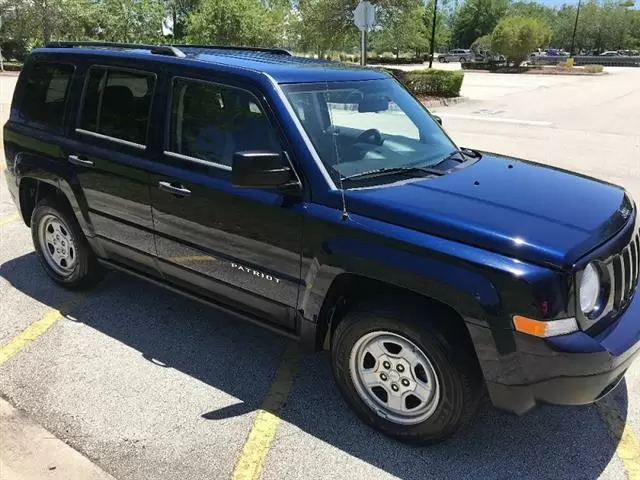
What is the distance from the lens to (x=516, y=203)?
2.94 m

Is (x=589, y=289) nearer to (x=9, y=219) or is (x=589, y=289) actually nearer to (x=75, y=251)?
(x=75, y=251)

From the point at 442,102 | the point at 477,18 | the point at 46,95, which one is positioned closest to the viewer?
the point at 46,95

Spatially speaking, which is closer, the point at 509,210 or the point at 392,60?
the point at 509,210

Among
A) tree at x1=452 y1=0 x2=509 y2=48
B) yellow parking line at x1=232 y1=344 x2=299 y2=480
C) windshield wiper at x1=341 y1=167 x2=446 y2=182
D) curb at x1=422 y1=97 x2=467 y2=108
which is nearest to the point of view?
yellow parking line at x1=232 y1=344 x2=299 y2=480

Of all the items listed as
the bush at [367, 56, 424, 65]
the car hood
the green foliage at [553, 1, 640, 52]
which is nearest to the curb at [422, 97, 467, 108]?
the car hood

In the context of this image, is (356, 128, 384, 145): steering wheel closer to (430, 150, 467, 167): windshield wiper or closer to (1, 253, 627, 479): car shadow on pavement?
(430, 150, 467, 167): windshield wiper

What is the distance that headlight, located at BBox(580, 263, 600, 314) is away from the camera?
2.55 metres

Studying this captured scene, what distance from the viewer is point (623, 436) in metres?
3.09

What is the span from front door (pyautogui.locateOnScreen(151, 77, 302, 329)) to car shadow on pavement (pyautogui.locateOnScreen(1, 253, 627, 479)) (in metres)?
0.44

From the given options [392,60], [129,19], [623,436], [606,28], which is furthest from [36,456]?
[606,28]

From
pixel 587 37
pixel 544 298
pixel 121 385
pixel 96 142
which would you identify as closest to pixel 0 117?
pixel 96 142

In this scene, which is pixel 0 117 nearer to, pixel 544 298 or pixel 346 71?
pixel 346 71

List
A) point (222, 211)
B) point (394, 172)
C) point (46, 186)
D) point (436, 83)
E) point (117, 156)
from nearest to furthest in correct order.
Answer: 1. point (394, 172)
2. point (222, 211)
3. point (117, 156)
4. point (46, 186)
5. point (436, 83)

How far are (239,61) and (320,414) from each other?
84.2 inches
